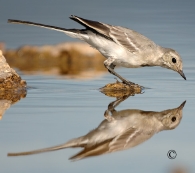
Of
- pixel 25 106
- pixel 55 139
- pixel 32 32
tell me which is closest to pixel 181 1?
pixel 32 32

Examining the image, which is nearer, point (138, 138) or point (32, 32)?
point (138, 138)

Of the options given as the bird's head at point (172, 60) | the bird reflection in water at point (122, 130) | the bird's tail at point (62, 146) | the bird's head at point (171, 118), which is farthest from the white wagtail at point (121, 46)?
the bird's tail at point (62, 146)

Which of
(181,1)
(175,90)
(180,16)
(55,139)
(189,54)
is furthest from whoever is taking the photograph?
(181,1)

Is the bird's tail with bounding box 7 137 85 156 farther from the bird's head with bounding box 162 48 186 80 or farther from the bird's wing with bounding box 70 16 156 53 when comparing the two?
the bird's head with bounding box 162 48 186 80

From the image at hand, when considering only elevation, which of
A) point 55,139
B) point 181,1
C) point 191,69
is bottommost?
point 55,139

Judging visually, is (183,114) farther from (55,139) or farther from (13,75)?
(13,75)

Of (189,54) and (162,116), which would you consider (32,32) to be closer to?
(189,54)

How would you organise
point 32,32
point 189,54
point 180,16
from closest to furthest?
point 189,54 → point 32,32 → point 180,16

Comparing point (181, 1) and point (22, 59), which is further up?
point (181, 1)
